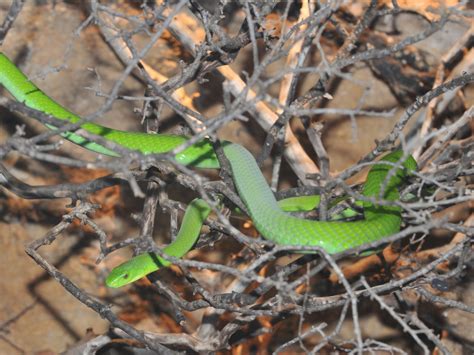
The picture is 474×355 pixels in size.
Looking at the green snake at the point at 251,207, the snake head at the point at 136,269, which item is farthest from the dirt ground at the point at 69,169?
the snake head at the point at 136,269

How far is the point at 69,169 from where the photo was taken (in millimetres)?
5117

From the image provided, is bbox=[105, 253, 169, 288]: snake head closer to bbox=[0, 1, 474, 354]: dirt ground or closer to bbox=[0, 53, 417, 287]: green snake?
bbox=[0, 53, 417, 287]: green snake

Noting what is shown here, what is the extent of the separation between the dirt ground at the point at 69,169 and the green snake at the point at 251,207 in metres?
1.06

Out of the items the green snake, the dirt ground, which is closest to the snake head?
the green snake

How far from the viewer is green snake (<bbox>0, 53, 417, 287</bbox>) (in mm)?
2918

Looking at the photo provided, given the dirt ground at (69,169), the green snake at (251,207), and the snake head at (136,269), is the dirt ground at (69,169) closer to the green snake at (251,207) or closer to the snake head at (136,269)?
the green snake at (251,207)

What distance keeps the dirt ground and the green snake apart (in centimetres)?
106

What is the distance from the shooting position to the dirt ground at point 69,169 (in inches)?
194

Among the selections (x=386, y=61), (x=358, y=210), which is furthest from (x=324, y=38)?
(x=358, y=210)

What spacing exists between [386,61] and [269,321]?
246 cm

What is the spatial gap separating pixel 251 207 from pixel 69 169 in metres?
2.56

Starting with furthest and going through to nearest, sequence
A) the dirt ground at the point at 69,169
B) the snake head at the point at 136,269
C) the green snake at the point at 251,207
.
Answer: the dirt ground at the point at 69,169 → the snake head at the point at 136,269 → the green snake at the point at 251,207

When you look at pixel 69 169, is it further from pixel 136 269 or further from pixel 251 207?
pixel 251 207

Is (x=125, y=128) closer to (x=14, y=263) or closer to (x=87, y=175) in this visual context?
(x=87, y=175)
